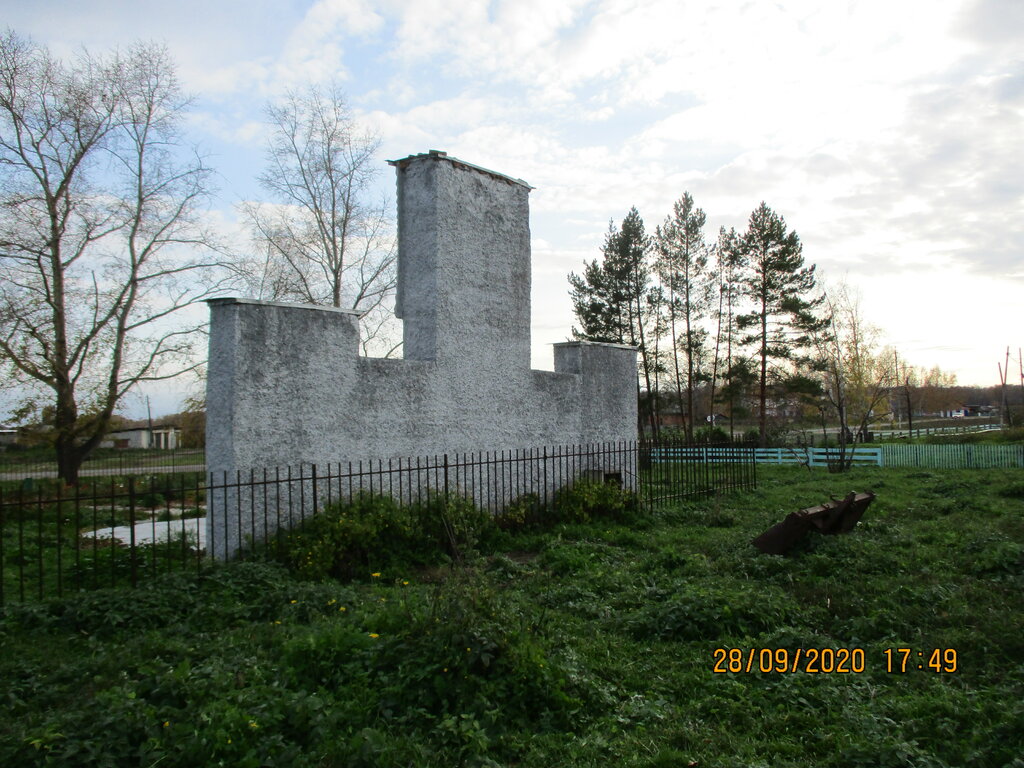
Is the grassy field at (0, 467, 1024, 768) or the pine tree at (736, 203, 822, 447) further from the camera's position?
the pine tree at (736, 203, 822, 447)

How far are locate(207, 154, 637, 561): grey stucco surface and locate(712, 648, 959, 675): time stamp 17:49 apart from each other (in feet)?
18.2

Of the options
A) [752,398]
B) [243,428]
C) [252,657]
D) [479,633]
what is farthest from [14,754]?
[752,398]

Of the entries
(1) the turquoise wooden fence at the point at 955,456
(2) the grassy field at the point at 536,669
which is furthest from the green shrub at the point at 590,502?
(1) the turquoise wooden fence at the point at 955,456

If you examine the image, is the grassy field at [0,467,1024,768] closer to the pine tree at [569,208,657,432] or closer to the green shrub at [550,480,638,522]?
the green shrub at [550,480,638,522]

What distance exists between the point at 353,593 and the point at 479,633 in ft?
8.00

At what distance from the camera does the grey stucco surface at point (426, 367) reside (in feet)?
26.1

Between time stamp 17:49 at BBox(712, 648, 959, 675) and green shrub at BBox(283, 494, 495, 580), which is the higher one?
green shrub at BBox(283, 494, 495, 580)

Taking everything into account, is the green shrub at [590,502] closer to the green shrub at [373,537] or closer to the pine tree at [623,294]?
the green shrub at [373,537]

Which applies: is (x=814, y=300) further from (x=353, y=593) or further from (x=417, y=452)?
(x=353, y=593)

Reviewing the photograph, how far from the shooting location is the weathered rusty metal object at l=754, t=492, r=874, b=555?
26.3 feet

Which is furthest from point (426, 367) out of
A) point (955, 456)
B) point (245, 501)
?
point (955, 456)

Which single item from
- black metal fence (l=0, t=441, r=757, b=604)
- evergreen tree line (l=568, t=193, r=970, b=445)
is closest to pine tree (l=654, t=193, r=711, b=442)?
evergreen tree line (l=568, t=193, r=970, b=445)

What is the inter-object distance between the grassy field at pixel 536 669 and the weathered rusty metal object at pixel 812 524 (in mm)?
576

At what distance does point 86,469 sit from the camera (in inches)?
1123
